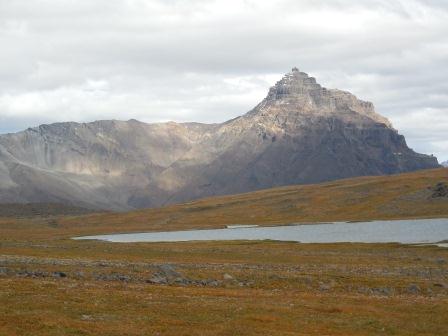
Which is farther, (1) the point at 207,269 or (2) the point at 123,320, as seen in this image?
(1) the point at 207,269

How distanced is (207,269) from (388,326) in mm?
35364

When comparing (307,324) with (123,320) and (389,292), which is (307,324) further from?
(389,292)

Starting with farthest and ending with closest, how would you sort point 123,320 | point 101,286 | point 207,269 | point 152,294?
point 207,269 → point 101,286 → point 152,294 → point 123,320

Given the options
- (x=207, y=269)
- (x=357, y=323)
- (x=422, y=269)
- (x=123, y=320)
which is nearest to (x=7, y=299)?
(x=123, y=320)

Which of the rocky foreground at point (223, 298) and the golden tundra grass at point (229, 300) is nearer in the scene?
the golden tundra grass at point (229, 300)

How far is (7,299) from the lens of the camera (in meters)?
42.6

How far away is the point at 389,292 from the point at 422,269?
1988 cm

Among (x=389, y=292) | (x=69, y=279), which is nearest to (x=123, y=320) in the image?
(x=69, y=279)

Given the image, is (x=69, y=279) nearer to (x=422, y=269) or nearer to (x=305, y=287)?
(x=305, y=287)

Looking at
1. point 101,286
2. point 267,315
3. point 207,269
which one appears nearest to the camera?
point 267,315

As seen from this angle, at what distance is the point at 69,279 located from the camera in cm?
5781

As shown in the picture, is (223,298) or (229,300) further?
(223,298)

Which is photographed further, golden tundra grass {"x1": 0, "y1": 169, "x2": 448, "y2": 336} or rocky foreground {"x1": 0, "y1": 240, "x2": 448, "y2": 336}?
rocky foreground {"x1": 0, "y1": 240, "x2": 448, "y2": 336}

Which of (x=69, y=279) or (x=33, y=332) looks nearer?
(x=33, y=332)
